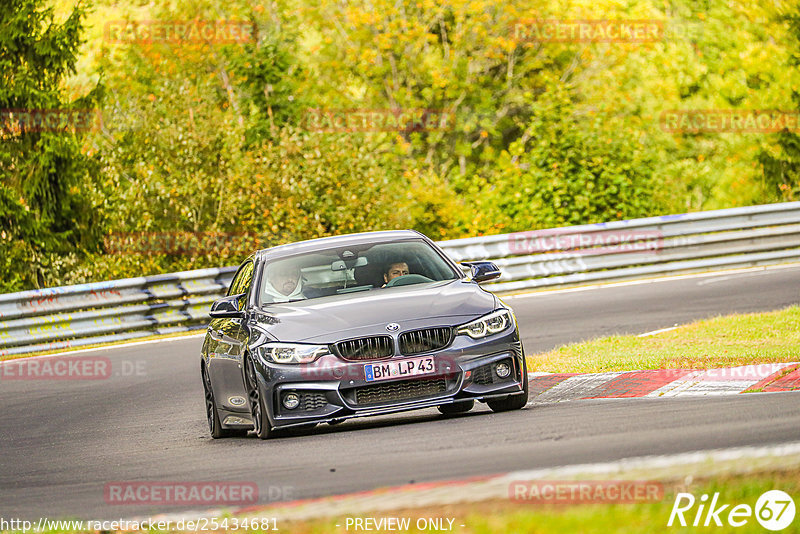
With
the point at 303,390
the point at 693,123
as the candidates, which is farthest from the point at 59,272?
the point at 693,123

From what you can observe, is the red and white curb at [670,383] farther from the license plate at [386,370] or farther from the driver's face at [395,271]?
the license plate at [386,370]

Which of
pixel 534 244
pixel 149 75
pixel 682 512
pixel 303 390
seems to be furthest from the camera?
pixel 149 75

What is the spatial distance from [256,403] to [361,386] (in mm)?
873

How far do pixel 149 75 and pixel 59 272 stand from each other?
2379 centimetres

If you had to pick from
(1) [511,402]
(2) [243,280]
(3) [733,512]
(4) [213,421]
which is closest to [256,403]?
(4) [213,421]

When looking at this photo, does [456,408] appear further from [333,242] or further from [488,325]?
[333,242]

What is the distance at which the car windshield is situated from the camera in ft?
34.2

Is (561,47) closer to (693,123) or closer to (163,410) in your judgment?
(693,123)

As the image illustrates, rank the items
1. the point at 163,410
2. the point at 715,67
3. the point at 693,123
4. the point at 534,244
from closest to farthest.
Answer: the point at 163,410 → the point at 534,244 → the point at 693,123 → the point at 715,67

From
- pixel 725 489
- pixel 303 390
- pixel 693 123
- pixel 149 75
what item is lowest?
pixel 693 123

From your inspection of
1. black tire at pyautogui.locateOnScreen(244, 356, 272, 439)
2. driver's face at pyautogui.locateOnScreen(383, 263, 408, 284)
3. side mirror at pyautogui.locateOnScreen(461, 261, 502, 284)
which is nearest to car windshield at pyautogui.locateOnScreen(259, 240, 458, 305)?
driver's face at pyautogui.locateOnScreen(383, 263, 408, 284)

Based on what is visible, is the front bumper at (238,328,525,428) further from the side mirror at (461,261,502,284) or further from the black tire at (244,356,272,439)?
the side mirror at (461,261,502,284)

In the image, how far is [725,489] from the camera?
17.4ft

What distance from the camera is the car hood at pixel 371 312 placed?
30.6 feet
